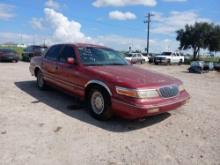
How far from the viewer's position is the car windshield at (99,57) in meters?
6.08

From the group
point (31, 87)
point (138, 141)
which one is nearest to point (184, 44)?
point (31, 87)

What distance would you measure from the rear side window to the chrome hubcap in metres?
2.25

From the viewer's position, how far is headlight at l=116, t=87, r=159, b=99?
464 cm

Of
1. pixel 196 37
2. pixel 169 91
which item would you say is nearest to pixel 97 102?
pixel 169 91

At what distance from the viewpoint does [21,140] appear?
4199 mm

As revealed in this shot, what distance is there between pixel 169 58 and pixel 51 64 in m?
28.6

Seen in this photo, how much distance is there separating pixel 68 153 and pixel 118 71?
7.70 feet

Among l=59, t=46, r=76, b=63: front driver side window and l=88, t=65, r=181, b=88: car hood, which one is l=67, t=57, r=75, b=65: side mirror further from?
l=88, t=65, r=181, b=88: car hood

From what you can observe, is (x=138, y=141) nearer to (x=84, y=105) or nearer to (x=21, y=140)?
(x=21, y=140)

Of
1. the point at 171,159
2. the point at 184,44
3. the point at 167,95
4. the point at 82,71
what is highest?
the point at 184,44

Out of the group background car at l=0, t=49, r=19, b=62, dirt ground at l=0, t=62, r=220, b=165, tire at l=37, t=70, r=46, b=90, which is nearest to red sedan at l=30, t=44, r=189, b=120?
dirt ground at l=0, t=62, r=220, b=165

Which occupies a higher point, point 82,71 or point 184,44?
point 184,44

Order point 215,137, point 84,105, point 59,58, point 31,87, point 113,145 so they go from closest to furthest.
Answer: point 113,145, point 215,137, point 84,105, point 59,58, point 31,87

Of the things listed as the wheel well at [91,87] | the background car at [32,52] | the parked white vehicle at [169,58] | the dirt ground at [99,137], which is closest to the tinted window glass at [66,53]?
the wheel well at [91,87]
